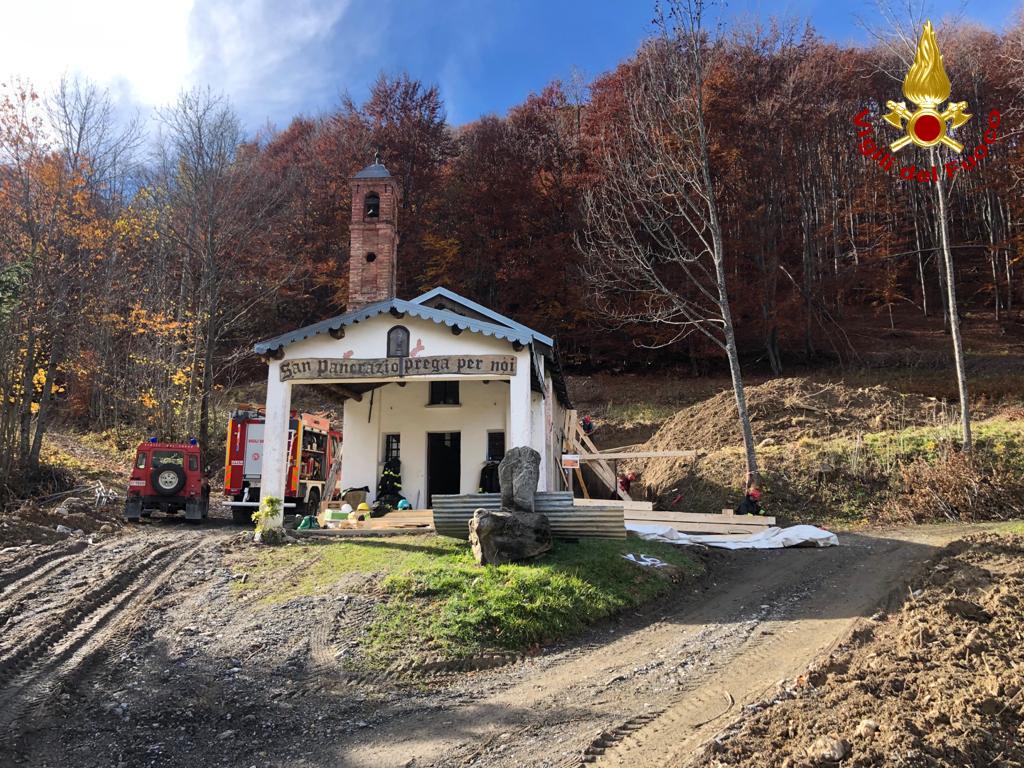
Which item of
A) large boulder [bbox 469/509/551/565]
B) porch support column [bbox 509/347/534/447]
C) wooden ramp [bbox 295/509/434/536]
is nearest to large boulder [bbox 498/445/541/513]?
large boulder [bbox 469/509/551/565]

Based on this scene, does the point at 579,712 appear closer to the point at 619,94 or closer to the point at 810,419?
the point at 810,419

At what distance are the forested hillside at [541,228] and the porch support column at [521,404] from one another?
12.4m

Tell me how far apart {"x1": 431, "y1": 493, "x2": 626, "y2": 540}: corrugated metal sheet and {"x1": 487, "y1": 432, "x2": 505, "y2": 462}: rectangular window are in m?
7.35

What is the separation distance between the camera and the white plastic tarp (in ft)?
42.0

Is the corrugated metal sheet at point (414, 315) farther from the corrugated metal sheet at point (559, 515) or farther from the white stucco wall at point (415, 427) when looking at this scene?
the white stucco wall at point (415, 427)

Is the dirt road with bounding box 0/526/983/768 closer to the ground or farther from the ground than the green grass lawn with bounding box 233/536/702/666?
closer to the ground

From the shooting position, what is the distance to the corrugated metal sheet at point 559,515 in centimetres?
1069

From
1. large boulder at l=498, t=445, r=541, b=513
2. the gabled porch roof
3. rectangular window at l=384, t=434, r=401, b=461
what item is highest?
the gabled porch roof

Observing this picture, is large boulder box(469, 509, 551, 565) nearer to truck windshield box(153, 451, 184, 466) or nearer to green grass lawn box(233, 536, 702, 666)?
green grass lawn box(233, 536, 702, 666)

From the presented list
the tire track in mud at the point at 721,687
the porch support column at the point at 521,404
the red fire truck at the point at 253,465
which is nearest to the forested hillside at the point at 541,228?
the red fire truck at the point at 253,465

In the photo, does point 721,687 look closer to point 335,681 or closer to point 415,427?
point 335,681

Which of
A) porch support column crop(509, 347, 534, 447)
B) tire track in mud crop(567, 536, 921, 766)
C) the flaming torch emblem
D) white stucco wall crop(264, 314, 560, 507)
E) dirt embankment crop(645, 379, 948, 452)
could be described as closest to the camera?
tire track in mud crop(567, 536, 921, 766)

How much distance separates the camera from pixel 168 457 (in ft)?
56.4

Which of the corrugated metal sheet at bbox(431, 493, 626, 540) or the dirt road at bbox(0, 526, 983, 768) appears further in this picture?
the corrugated metal sheet at bbox(431, 493, 626, 540)
